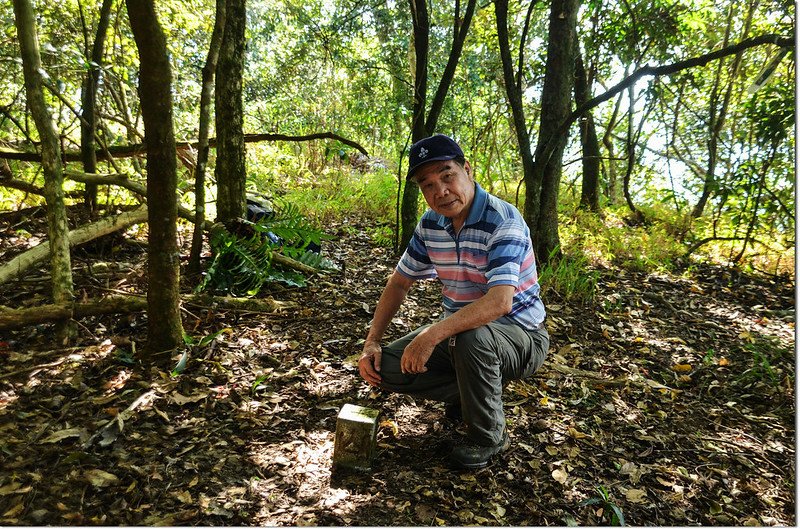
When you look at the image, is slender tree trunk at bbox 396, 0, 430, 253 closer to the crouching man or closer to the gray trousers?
the crouching man

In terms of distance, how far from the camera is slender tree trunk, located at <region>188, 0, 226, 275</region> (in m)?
3.81

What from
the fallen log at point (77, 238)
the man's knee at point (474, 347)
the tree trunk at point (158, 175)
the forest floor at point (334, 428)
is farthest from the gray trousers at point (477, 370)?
the fallen log at point (77, 238)

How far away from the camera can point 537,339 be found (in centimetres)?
270

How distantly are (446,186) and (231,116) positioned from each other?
2887 millimetres

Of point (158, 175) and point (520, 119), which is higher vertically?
point (520, 119)

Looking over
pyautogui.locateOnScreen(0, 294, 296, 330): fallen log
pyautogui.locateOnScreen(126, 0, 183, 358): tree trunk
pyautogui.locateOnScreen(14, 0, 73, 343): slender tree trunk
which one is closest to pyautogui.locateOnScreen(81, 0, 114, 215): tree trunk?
pyautogui.locateOnScreen(14, 0, 73, 343): slender tree trunk

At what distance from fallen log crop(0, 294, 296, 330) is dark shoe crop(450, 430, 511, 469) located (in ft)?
7.46

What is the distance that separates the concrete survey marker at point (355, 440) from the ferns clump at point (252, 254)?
215 centimetres

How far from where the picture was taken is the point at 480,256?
2.52m

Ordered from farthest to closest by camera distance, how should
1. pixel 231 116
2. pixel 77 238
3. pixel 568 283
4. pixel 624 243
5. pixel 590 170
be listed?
pixel 590 170 → pixel 624 243 → pixel 568 283 → pixel 231 116 → pixel 77 238

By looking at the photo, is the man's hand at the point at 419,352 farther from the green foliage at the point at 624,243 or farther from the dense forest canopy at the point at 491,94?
the green foliage at the point at 624,243

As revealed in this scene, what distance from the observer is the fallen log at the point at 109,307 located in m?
2.99

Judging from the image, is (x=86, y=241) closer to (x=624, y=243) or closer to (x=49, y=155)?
(x=49, y=155)

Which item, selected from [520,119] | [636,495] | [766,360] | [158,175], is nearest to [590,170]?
[520,119]
